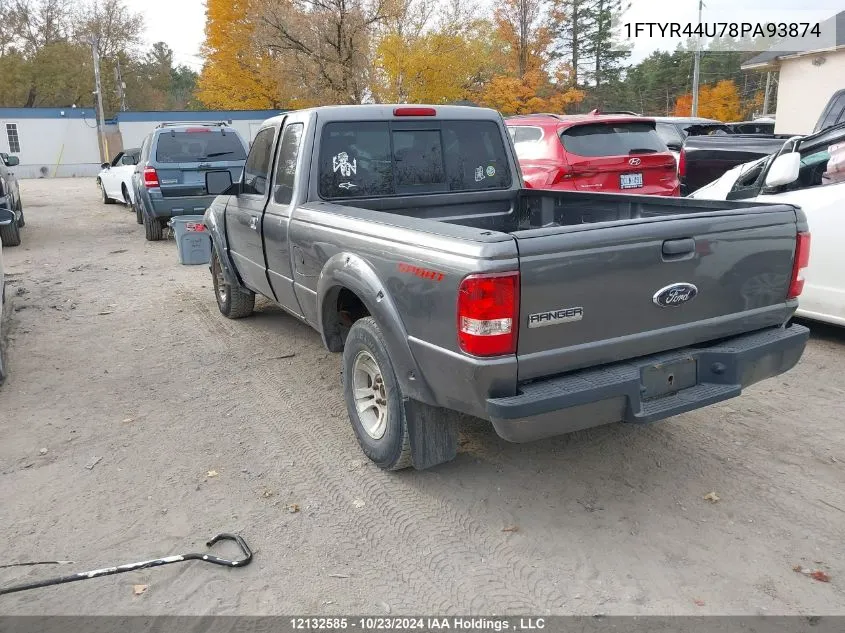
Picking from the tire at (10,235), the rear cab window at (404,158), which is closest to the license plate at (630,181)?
the rear cab window at (404,158)

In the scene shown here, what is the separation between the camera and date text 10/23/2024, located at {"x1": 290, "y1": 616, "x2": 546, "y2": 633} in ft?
8.89

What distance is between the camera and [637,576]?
2.97 metres

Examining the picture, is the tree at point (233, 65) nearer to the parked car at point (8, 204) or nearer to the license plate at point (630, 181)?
the parked car at point (8, 204)

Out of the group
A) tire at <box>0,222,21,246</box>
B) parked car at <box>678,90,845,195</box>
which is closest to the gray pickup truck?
parked car at <box>678,90,845,195</box>

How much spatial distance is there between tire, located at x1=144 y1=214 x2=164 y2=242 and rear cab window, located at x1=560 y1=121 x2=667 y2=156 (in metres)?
7.56

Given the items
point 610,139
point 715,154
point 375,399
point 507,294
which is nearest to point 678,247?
point 507,294

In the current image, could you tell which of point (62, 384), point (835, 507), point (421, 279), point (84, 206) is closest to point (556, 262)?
point (421, 279)

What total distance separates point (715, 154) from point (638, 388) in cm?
788

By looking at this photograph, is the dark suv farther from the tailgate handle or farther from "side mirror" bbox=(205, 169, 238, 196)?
the tailgate handle

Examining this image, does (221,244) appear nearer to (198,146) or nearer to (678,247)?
(678,247)

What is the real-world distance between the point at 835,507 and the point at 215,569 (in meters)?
2.99

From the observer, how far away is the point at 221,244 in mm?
6434

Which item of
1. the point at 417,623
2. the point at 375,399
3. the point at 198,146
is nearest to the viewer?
the point at 417,623

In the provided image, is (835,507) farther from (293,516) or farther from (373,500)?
(293,516)
